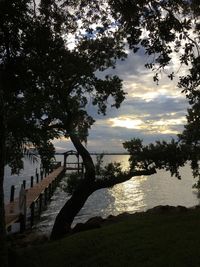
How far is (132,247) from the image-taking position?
10.4 metres

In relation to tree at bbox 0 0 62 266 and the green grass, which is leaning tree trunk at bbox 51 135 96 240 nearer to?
tree at bbox 0 0 62 266

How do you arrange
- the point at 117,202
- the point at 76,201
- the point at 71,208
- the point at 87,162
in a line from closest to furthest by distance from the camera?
1. the point at 76,201
2. the point at 71,208
3. the point at 87,162
4. the point at 117,202

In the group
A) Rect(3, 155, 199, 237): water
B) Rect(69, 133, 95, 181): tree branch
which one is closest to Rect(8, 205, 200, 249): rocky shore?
Rect(69, 133, 95, 181): tree branch

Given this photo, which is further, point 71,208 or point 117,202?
point 117,202

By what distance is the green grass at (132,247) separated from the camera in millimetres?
9284

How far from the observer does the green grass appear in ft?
30.5

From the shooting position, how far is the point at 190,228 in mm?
11219

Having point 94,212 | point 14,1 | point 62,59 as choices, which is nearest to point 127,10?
point 14,1

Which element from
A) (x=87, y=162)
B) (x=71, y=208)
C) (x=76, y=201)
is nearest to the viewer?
(x=76, y=201)

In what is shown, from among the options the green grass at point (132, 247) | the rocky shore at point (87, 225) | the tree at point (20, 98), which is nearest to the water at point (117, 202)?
the rocky shore at point (87, 225)

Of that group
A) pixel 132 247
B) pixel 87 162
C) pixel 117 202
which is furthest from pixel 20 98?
pixel 117 202

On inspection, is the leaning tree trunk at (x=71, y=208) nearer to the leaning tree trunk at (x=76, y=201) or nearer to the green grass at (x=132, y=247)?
the leaning tree trunk at (x=76, y=201)

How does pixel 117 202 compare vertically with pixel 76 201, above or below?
below

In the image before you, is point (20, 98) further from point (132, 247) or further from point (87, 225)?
point (132, 247)
